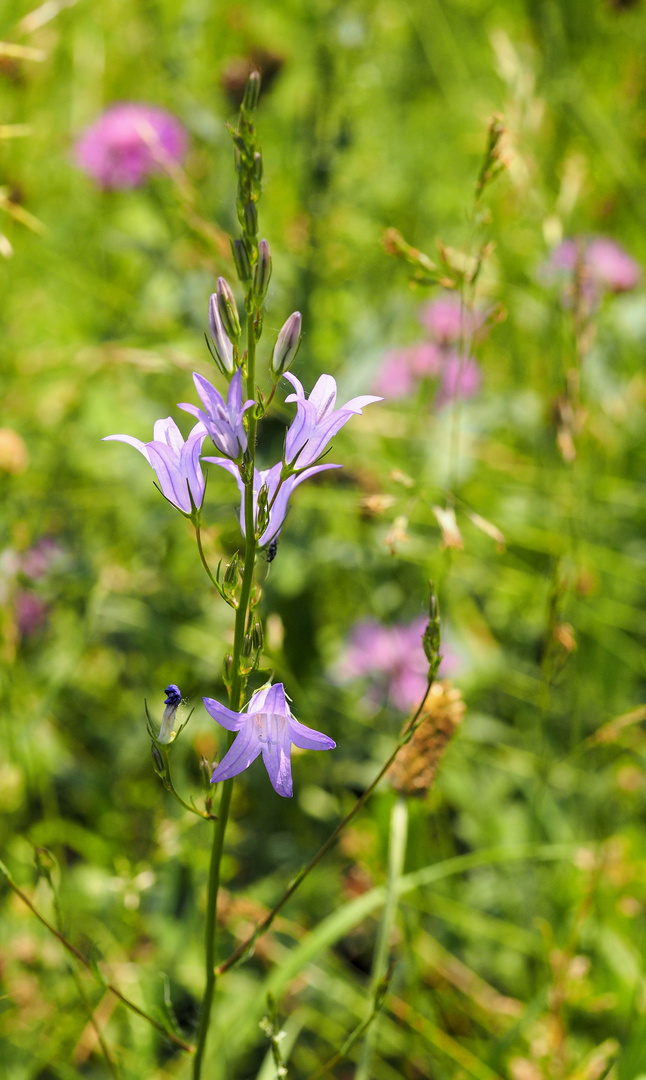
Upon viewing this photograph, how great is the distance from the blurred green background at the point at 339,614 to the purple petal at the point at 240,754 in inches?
17.2

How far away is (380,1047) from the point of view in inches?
73.7

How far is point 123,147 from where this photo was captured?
122 inches

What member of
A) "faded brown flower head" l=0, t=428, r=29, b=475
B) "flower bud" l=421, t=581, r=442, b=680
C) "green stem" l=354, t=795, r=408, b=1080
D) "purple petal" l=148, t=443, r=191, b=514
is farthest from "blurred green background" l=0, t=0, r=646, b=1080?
"purple petal" l=148, t=443, r=191, b=514

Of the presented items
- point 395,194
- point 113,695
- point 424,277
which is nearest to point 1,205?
point 424,277

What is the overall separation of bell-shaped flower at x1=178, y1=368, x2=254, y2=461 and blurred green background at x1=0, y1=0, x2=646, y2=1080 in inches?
17.2

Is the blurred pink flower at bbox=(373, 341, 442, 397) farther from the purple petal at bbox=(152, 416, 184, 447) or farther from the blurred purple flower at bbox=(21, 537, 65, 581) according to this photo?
the purple petal at bbox=(152, 416, 184, 447)

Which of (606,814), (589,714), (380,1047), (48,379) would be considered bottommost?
(380,1047)

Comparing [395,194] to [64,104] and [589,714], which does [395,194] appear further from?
[589,714]

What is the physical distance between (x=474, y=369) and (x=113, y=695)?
1616 millimetres

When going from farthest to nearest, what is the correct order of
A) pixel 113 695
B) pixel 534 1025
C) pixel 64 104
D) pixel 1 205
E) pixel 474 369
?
pixel 64 104 < pixel 474 369 < pixel 113 695 < pixel 534 1025 < pixel 1 205

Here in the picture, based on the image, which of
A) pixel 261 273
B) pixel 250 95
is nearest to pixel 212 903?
pixel 261 273

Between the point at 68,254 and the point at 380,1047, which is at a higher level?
the point at 68,254

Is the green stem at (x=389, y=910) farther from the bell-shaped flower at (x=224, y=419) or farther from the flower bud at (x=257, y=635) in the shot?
the bell-shaped flower at (x=224, y=419)

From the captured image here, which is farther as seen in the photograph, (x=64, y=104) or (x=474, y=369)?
(x=64, y=104)
